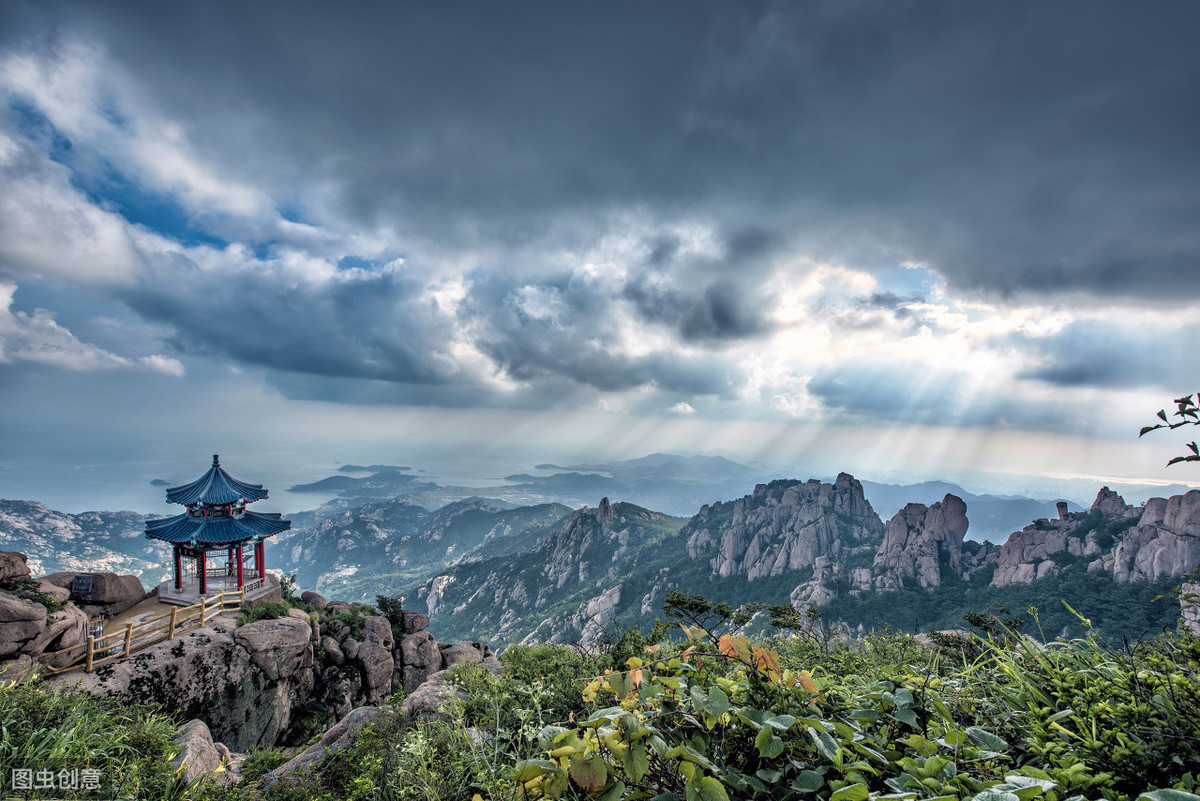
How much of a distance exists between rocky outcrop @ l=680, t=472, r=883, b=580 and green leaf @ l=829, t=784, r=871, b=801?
93.9 meters

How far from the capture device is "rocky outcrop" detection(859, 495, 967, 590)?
7100 cm

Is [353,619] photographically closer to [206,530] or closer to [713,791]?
[206,530]

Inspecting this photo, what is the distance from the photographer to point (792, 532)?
295 feet

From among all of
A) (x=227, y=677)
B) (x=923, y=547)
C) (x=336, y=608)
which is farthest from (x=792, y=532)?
(x=227, y=677)

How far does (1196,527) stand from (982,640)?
9103 centimetres

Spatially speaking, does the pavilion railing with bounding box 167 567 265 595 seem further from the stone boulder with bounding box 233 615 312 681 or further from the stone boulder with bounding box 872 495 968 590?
the stone boulder with bounding box 872 495 968 590

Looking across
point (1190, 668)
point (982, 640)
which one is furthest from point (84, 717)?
point (1190, 668)

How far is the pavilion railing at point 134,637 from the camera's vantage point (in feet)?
43.6

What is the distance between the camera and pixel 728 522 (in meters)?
110

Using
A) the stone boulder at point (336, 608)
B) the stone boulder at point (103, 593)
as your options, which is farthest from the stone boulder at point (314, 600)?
the stone boulder at point (103, 593)

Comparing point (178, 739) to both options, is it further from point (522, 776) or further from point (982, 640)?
point (982, 640)

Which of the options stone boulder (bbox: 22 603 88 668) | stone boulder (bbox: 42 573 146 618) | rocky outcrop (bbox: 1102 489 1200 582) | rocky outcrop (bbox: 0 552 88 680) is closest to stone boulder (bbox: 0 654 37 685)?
rocky outcrop (bbox: 0 552 88 680)

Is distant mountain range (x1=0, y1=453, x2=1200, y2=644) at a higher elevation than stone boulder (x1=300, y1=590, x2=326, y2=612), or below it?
below

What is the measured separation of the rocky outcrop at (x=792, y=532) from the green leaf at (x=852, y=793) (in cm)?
9391
